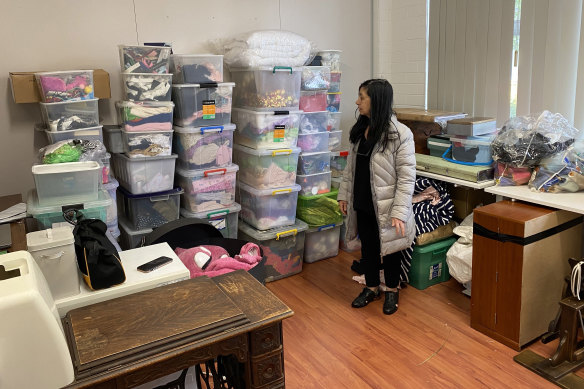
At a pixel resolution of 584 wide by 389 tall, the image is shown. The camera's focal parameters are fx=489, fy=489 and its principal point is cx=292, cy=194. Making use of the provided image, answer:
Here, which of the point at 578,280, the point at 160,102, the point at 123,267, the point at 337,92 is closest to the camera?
the point at 123,267

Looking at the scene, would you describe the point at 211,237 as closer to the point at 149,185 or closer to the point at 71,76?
the point at 149,185

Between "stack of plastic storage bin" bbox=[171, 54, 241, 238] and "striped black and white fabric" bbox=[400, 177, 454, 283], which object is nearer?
"stack of plastic storage bin" bbox=[171, 54, 241, 238]

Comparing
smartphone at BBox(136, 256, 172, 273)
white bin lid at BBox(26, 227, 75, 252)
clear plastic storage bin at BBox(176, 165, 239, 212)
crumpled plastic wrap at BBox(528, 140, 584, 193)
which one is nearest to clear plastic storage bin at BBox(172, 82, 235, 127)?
clear plastic storage bin at BBox(176, 165, 239, 212)

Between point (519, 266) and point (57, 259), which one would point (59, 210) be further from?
point (519, 266)

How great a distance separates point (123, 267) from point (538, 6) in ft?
9.39

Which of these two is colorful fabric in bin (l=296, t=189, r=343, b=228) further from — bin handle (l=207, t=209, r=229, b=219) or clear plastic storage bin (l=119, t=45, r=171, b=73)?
clear plastic storage bin (l=119, t=45, r=171, b=73)

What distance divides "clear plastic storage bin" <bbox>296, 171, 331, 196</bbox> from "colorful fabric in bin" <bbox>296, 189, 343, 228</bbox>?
0.13ft

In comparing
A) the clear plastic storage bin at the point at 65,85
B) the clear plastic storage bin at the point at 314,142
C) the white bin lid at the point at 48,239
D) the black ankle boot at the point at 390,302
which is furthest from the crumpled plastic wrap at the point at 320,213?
the white bin lid at the point at 48,239

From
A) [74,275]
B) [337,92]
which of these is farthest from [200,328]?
[337,92]

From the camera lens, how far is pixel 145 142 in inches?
115

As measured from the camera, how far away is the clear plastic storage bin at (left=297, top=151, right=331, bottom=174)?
138 inches

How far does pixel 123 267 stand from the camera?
1.67 metres

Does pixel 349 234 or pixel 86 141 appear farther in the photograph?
pixel 349 234

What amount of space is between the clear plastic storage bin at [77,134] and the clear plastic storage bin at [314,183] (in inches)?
54.6
